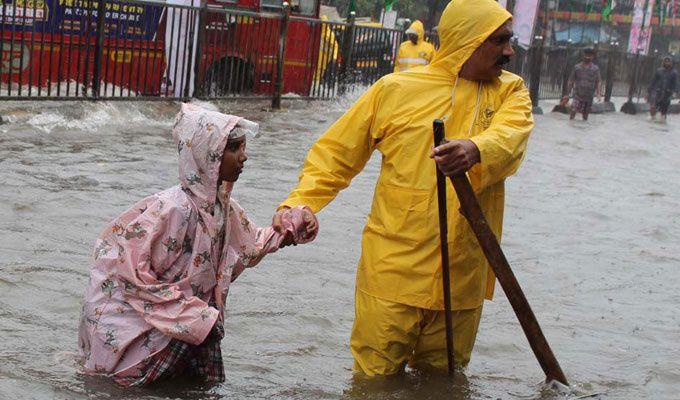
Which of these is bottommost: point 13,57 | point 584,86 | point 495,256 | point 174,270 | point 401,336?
point 584,86

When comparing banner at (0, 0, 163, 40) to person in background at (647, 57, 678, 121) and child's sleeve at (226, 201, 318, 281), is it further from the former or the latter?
person in background at (647, 57, 678, 121)

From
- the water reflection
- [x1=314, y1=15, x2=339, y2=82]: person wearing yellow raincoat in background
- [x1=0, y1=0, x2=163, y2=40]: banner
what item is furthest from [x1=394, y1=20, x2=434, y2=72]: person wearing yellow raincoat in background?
the water reflection

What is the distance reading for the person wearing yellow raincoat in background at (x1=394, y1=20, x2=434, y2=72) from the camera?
19.3 meters

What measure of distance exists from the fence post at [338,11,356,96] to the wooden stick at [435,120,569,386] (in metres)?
15.1

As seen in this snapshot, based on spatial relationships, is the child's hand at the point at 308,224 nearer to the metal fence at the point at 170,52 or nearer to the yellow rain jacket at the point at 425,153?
the yellow rain jacket at the point at 425,153

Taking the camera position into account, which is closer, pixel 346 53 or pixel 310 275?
pixel 310 275

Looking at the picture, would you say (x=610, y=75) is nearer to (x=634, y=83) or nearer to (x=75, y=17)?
(x=634, y=83)

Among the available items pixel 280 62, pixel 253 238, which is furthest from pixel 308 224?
pixel 280 62

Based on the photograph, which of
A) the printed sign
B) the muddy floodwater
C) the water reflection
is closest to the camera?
the water reflection

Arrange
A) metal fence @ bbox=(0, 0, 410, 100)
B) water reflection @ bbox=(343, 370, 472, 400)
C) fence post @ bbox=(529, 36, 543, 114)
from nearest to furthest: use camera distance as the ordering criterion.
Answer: water reflection @ bbox=(343, 370, 472, 400)
metal fence @ bbox=(0, 0, 410, 100)
fence post @ bbox=(529, 36, 543, 114)

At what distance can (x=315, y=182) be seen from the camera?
4582 mm

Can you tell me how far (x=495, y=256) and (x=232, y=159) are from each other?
104 centimetres

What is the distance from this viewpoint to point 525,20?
24.7 m

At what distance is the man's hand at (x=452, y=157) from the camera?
395 cm
